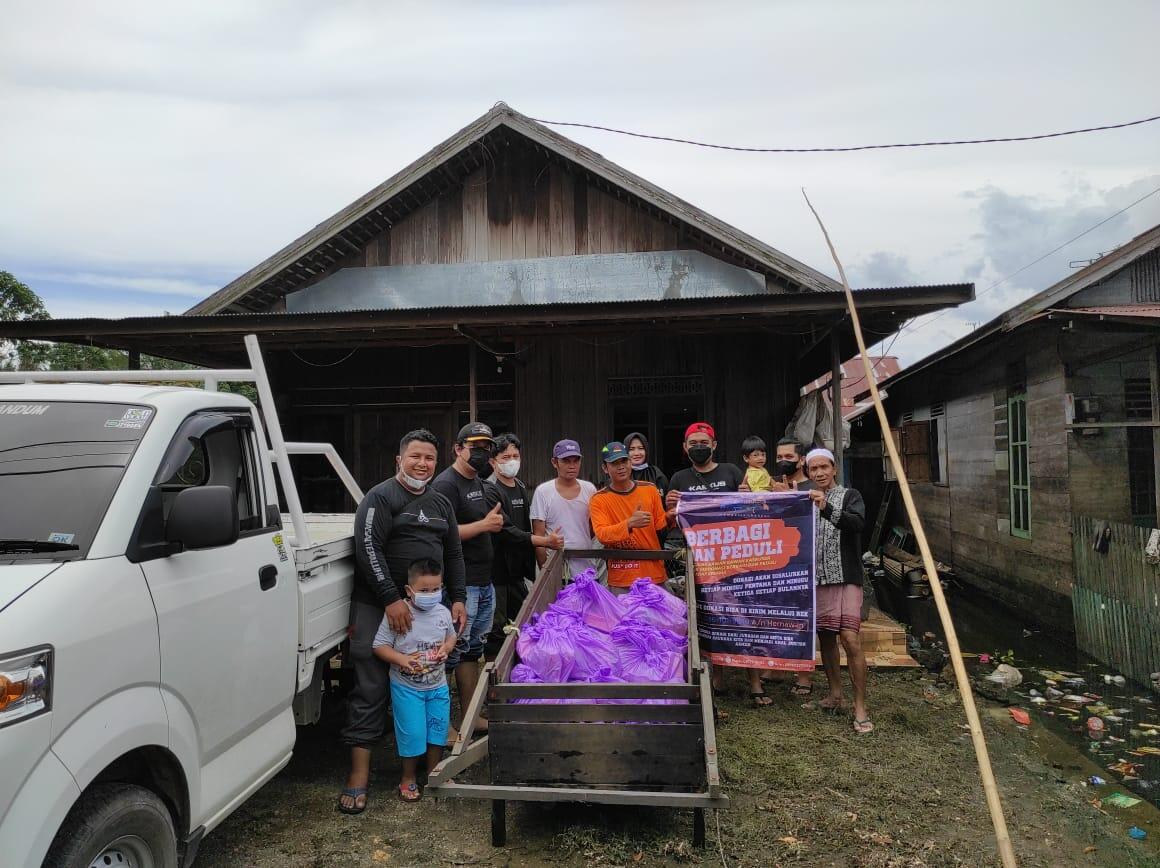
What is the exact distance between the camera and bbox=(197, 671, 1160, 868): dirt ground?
3391 millimetres

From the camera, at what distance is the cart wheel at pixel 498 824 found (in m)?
3.44

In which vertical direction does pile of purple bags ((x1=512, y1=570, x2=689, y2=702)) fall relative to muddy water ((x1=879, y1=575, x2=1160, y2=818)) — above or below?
above

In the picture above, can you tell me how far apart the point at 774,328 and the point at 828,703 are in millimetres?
4454

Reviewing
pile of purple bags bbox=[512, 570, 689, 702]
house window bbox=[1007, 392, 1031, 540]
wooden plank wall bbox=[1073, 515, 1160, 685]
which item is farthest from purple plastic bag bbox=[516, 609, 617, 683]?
house window bbox=[1007, 392, 1031, 540]

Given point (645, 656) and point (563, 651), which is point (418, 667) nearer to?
point (563, 651)

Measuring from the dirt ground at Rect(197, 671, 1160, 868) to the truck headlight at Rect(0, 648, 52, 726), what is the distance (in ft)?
5.86

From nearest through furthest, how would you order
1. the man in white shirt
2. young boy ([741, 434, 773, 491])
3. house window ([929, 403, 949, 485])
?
the man in white shirt < young boy ([741, 434, 773, 491]) < house window ([929, 403, 949, 485])

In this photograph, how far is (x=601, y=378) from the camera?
991 cm

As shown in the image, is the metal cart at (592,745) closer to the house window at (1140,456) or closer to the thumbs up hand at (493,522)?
the thumbs up hand at (493,522)

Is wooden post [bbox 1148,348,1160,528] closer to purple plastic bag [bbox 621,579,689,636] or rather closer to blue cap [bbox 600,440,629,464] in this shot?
blue cap [bbox 600,440,629,464]

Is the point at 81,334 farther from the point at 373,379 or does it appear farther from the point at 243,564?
the point at 243,564

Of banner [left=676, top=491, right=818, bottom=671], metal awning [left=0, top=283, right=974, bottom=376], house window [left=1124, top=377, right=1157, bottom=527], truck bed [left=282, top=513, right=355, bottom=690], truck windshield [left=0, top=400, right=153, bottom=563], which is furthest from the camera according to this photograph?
house window [left=1124, top=377, right=1157, bottom=527]

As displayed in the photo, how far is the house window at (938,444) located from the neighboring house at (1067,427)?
2083 millimetres

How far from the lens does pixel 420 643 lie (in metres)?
3.85
